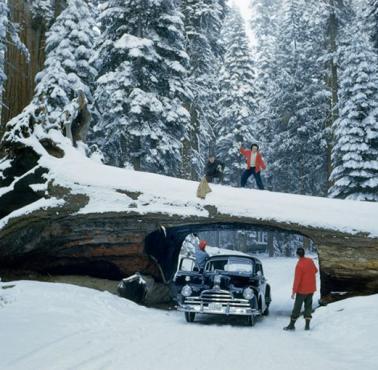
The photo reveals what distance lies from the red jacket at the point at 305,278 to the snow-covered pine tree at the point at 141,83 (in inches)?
410

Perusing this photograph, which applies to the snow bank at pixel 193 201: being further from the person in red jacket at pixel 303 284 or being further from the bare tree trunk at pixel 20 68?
the bare tree trunk at pixel 20 68

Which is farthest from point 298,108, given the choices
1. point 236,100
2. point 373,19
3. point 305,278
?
point 305,278

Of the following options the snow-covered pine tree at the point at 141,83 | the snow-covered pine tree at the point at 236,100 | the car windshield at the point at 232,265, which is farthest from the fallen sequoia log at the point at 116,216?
the snow-covered pine tree at the point at 236,100

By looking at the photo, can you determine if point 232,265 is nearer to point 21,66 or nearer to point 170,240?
point 170,240

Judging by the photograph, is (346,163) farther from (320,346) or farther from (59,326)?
(59,326)

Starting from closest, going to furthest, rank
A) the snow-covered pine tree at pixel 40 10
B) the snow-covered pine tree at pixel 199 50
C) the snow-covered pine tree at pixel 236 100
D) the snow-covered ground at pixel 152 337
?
1. the snow-covered ground at pixel 152 337
2. the snow-covered pine tree at pixel 40 10
3. the snow-covered pine tree at pixel 199 50
4. the snow-covered pine tree at pixel 236 100

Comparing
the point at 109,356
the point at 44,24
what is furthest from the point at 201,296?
the point at 44,24

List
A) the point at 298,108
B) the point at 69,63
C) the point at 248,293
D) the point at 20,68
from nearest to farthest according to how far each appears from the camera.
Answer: the point at 248,293
the point at 20,68
the point at 69,63
the point at 298,108

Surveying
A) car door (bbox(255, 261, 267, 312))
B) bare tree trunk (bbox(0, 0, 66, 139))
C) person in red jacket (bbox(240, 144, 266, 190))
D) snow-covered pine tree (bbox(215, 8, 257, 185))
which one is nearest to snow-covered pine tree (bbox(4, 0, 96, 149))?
bare tree trunk (bbox(0, 0, 66, 139))

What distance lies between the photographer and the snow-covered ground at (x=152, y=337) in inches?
253

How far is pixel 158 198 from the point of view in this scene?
12812mm

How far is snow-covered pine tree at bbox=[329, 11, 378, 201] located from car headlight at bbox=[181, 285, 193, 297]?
45.8ft

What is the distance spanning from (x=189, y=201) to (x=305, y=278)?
12.4 ft

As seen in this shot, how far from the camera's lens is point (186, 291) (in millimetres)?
11188
